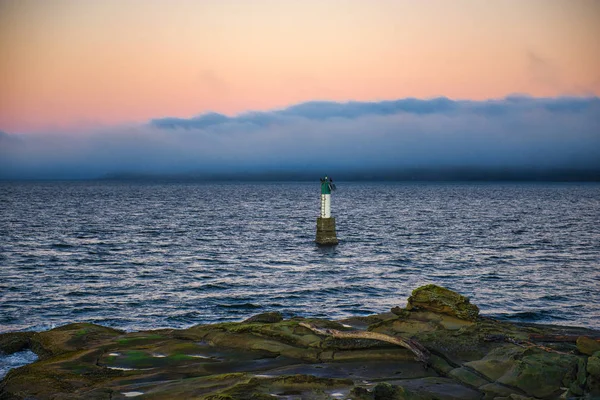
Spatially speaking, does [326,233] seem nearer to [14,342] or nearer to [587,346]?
[14,342]

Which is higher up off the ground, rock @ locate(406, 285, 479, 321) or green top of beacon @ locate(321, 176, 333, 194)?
green top of beacon @ locate(321, 176, 333, 194)

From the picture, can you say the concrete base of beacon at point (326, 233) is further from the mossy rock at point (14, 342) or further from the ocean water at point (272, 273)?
the mossy rock at point (14, 342)

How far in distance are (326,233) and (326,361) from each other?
4374 cm

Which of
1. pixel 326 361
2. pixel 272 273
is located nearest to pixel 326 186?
pixel 272 273

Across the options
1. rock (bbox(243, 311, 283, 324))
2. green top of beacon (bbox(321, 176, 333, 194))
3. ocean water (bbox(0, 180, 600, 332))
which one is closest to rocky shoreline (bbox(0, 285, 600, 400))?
rock (bbox(243, 311, 283, 324))

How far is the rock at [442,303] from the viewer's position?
740 inches

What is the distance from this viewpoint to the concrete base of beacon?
59406 mm

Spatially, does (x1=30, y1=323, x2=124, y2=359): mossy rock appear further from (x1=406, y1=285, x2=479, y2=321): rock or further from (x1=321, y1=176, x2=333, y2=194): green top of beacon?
(x1=321, y1=176, x2=333, y2=194): green top of beacon

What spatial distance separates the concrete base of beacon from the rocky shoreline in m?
38.2

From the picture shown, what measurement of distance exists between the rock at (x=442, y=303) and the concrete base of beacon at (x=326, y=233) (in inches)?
1569

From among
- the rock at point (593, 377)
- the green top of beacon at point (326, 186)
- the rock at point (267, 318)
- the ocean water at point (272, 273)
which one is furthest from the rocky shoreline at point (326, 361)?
the green top of beacon at point (326, 186)

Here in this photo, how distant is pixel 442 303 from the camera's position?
1909cm

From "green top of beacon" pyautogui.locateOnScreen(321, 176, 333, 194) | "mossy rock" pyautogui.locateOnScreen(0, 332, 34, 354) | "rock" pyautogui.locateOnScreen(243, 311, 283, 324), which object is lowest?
"mossy rock" pyautogui.locateOnScreen(0, 332, 34, 354)

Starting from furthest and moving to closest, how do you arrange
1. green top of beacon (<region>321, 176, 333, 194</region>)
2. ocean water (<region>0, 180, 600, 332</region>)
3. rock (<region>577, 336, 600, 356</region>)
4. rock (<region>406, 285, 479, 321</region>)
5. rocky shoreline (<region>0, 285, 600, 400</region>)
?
green top of beacon (<region>321, 176, 333, 194</region>)
ocean water (<region>0, 180, 600, 332</region>)
rock (<region>406, 285, 479, 321</region>)
rock (<region>577, 336, 600, 356</region>)
rocky shoreline (<region>0, 285, 600, 400</region>)
